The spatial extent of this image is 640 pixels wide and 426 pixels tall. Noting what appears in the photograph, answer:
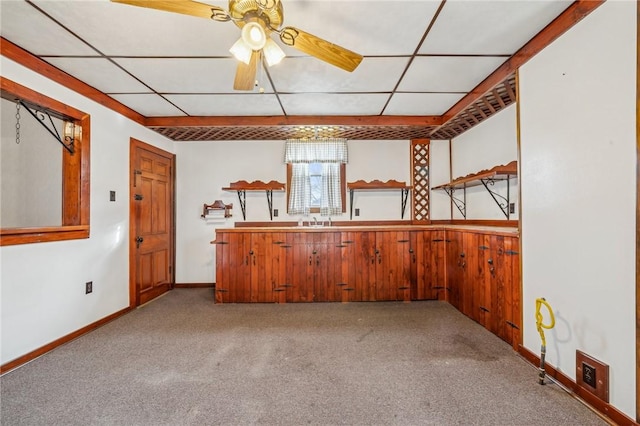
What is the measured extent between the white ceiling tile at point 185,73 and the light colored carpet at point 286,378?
2.38 m

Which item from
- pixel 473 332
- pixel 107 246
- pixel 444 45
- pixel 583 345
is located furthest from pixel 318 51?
pixel 107 246

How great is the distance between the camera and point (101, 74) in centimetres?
253

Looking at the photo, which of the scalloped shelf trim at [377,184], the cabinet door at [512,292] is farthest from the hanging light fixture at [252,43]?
the scalloped shelf trim at [377,184]

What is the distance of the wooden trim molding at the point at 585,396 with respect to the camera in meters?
1.46

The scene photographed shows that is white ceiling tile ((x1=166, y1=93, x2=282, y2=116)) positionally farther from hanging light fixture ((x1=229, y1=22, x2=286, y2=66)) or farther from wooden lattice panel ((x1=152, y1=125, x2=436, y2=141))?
hanging light fixture ((x1=229, y1=22, x2=286, y2=66))

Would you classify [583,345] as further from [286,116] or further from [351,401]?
[286,116]

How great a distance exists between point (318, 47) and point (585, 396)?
256cm

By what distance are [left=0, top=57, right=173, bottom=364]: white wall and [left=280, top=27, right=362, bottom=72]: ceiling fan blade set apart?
2161 mm

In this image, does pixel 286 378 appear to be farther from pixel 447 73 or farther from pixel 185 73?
pixel 447 73

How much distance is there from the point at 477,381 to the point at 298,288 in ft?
7.17

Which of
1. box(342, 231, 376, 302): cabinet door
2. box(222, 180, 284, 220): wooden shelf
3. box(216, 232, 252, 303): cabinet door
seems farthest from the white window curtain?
box(216, 232, 252, 303): cabinet door

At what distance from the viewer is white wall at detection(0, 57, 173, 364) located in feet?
6.84

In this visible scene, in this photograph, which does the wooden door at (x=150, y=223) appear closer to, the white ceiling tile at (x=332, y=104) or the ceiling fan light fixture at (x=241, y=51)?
the white ceiling tile at (x=332, y=104)

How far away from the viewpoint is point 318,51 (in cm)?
167
